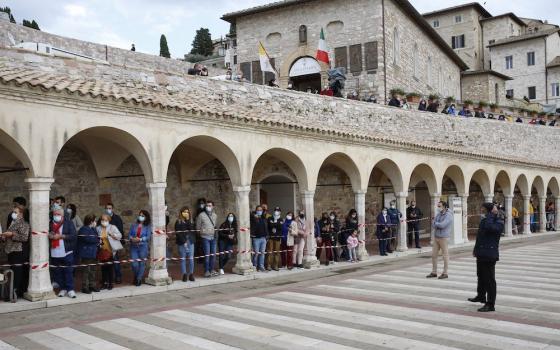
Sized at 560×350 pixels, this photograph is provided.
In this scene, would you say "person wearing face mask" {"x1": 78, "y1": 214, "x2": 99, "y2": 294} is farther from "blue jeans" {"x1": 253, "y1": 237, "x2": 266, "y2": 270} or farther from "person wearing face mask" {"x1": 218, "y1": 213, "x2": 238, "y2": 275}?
"blue jeans" {"x1": 253, "y1": 237, "x2": 266, "y2": 270}

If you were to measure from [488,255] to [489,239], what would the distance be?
0.91ft

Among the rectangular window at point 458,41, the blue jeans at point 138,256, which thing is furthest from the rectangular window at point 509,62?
the blue jeans at point 138,256

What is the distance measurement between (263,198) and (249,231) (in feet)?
21.9

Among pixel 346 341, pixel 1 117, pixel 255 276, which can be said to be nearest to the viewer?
pixel 346 341

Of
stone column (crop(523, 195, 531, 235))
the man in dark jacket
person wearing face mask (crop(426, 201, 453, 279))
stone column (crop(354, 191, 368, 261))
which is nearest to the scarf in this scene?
the man in dark jacket

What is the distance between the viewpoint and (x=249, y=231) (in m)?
13.8

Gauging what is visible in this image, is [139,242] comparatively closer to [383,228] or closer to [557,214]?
[383,228]

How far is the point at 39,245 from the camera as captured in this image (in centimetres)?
991

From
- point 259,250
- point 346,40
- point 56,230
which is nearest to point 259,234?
point 259,250

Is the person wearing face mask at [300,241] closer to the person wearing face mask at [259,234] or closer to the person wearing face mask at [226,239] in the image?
the person wearing face mask at [259,234]

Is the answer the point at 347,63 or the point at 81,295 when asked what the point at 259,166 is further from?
the point at 347,63

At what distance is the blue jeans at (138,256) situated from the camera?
11656 mm

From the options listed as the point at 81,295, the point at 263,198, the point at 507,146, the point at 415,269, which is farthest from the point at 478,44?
the point at 81,295

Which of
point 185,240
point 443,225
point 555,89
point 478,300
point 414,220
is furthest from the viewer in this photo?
point 555,89
